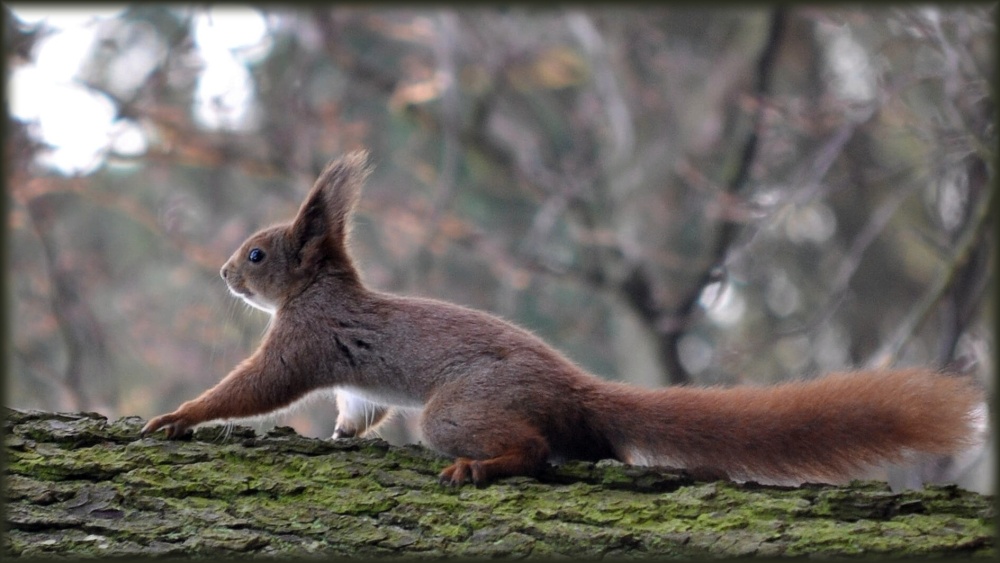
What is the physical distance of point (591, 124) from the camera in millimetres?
8438

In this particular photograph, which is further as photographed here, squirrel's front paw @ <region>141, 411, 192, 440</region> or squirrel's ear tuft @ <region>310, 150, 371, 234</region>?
squirrel's ear tuft @ <region>310, 150, 371, 234</region>

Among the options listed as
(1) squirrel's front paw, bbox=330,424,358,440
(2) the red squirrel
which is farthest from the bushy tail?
(1) squirrel's front paw, bbox=330,424,358,440

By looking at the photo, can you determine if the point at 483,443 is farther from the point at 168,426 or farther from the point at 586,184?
the point at 586,184

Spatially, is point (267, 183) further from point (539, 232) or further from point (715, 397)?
point (715, 397)

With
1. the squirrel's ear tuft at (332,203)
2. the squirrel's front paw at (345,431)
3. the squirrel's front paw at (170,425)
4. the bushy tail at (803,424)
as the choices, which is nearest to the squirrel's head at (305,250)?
the squirrel's ear tuft at (332,203)

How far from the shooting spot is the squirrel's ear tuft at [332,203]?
3156 millimetres

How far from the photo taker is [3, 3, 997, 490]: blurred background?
15.7ft

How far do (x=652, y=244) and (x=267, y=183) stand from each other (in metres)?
3.36

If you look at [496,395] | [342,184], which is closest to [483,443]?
[496,395]

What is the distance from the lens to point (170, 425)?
8.14 feet

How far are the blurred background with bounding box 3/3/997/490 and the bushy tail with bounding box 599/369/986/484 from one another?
903 mm

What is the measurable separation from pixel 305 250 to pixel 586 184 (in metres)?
3.42

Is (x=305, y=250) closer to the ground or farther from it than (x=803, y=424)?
farther from it

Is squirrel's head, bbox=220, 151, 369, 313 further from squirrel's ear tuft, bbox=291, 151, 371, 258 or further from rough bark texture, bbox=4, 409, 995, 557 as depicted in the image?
rough bark texture, bbox=4, 409, 995, 557
